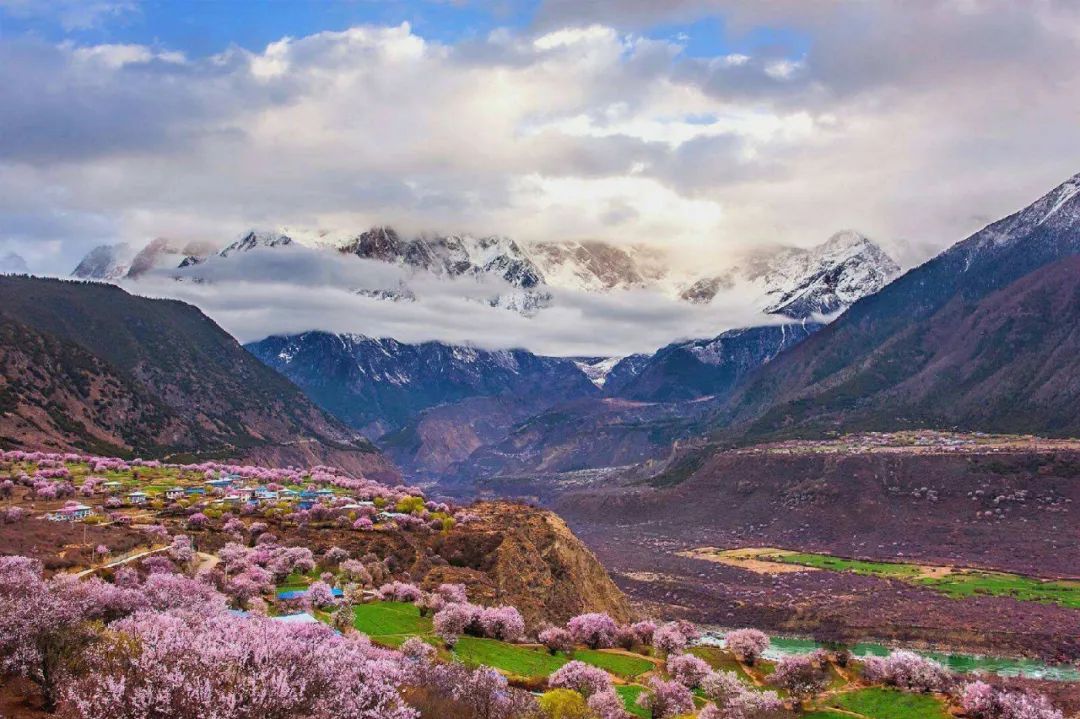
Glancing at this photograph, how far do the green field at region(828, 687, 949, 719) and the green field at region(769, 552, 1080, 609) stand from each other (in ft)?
195

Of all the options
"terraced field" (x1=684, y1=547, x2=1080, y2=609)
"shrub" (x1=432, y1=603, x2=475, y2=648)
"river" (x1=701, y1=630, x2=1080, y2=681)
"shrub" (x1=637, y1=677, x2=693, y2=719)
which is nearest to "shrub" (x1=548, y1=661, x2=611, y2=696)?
"shrub" (x1=637, y1=677, x2=693, y2=719)

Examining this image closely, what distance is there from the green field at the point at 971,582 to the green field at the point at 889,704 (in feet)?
195

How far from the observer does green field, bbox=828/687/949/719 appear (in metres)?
50.5

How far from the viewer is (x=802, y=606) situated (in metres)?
110

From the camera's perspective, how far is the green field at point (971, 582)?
107 metres

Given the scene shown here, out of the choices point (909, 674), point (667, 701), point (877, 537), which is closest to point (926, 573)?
point (877, 537)

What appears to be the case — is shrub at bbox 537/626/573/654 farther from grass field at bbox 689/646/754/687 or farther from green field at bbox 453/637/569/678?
grass field at bbox 689/646/754/687

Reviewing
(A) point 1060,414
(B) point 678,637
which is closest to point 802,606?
(B) point 678,637

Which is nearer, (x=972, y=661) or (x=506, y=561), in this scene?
(x=506, y=561)

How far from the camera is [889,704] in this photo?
5212 cm

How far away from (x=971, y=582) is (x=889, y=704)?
72649 mm

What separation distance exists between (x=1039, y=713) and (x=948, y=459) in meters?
131

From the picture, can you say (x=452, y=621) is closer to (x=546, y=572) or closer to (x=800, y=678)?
(x=800, y=678)

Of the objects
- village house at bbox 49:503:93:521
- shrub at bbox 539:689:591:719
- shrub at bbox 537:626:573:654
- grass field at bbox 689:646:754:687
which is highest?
village house at bbox 49:503:93:521
